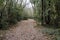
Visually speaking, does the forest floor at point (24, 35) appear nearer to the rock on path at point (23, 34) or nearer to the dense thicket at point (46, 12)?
the rock on path at point (23, 34)

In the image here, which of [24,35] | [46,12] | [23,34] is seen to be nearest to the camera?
[24,35]

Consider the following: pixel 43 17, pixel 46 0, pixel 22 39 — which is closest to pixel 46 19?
pixel 43 17

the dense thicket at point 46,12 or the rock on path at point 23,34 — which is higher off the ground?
the dense thicket at point 46,12

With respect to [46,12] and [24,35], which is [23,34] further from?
[46,12]

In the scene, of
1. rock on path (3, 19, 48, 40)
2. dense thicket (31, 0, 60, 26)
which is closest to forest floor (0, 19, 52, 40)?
rock on path (3, 19, 48, 40)

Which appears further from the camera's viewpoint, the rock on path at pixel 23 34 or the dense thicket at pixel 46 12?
the dense thicket at pixel 46 12

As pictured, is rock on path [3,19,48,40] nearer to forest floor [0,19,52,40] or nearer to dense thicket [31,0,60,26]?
forest floor [0,19,52,40]

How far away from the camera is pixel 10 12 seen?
23.5 meters

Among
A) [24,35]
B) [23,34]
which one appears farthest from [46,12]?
[24,35]

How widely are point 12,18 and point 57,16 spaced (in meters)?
9.92

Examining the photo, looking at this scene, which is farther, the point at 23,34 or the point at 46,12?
the point at 46,12

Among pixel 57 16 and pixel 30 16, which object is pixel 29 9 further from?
pixel 57 16

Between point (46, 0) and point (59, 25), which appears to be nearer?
point (59, 25)

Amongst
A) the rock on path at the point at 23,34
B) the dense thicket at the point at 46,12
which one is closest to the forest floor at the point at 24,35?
the rock on path at the point at 23,34
